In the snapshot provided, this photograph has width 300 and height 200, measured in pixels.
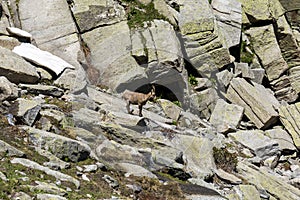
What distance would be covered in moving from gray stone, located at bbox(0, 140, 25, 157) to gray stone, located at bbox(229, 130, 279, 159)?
45.6 ft

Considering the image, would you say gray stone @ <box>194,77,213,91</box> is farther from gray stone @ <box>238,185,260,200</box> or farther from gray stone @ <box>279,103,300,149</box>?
gray stone @ <box>238,185,260,200</box>

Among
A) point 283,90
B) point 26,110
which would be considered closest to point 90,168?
point 26,110

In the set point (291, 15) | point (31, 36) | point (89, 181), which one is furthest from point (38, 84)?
point (291, 15)

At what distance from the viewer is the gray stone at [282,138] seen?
87.4ft

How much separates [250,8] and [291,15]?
5.36 metres

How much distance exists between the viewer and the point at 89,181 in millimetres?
13180

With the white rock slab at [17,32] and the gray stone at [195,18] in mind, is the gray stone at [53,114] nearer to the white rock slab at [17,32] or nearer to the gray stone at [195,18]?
the white rock slab at [17,32]

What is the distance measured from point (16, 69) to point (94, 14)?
7.70 meters

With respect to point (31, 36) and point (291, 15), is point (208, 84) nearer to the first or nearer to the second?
point (31, 36)

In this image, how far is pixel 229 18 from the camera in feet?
97.7

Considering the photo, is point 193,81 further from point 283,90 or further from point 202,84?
point 283,90

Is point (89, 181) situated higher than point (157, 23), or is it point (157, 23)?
point (157, 23)

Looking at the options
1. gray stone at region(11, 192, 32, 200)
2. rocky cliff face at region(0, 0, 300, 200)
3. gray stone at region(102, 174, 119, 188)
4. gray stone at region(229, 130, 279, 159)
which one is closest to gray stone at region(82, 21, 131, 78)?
rocky cliff face at region(0, 0, 300, 200)

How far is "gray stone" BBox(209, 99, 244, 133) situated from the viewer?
2545 cm
